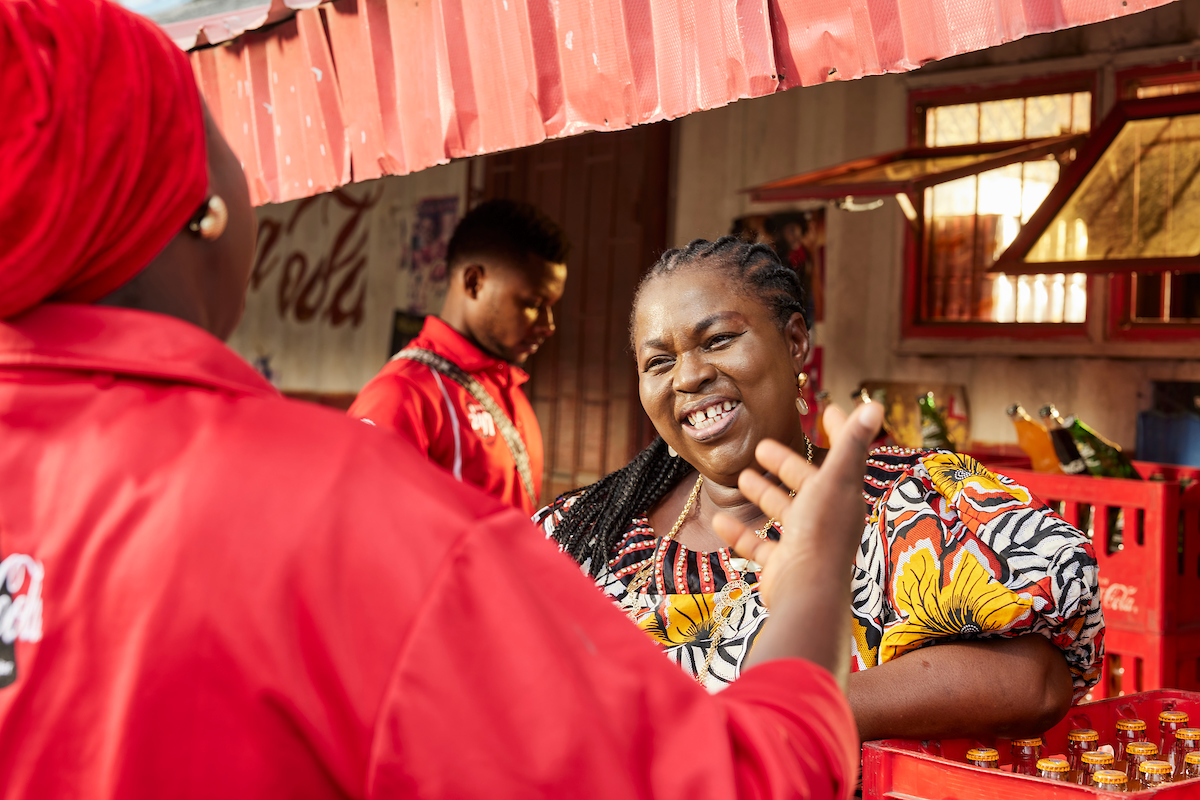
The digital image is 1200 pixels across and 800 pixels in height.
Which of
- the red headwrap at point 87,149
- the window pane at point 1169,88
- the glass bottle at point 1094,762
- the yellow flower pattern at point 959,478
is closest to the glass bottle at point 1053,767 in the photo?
the glass bottle at point 1094,762

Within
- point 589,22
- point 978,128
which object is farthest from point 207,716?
point 978,128

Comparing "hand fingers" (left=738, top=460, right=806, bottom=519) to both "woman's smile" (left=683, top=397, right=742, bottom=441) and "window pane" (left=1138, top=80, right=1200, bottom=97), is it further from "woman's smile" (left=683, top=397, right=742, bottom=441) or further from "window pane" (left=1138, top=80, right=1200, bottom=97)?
"window pane" (left=1138, top=80, right=1200, bottom=97)

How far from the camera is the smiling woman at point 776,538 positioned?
1673 millimetres

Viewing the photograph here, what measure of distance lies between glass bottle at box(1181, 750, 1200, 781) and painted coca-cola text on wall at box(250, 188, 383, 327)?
6787 millimetres

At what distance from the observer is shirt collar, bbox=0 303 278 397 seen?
81cm

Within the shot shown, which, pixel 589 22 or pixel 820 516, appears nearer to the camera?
pixel 820 516

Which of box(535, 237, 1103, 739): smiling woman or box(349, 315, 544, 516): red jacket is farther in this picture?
box(349, 315, 544, 516): red jacket

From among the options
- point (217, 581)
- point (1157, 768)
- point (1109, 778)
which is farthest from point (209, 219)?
point (1157, 768)

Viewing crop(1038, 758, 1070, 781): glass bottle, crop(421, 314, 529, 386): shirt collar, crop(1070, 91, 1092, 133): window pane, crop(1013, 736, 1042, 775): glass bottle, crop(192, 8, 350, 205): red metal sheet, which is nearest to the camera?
crop(1038, 758, 1070, 781): glass bottle

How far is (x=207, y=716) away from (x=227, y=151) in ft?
1.52

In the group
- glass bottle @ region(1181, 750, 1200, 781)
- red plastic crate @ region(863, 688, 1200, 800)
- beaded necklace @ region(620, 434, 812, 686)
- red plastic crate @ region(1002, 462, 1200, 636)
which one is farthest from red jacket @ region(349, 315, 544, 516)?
glass bottle @ region(1181, 750, 1200, 781)

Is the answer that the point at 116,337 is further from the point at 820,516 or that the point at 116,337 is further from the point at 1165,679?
the point at 1165,679

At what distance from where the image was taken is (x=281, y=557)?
0.73 m

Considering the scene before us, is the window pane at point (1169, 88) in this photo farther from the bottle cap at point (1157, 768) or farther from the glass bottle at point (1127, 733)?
the bottle cap at point (1157, 768)
